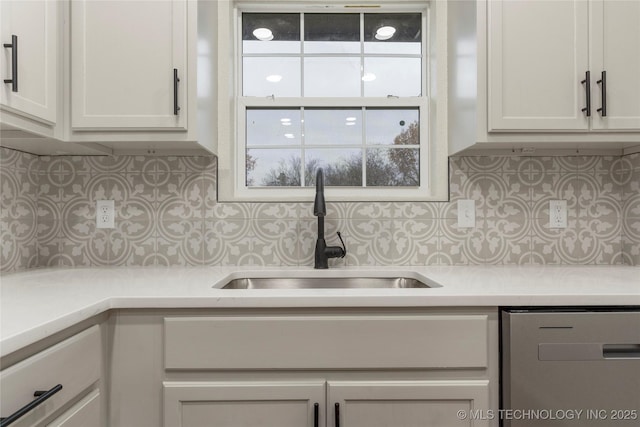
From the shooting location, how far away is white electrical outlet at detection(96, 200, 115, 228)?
181cm

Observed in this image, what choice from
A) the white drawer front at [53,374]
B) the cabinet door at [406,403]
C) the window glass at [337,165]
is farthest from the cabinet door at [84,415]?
the window glass at [337,165]

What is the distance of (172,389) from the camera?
44.6 inches

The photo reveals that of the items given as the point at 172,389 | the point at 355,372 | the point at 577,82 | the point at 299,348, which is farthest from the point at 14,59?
the point at 577,82

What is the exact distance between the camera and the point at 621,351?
3.74 ft

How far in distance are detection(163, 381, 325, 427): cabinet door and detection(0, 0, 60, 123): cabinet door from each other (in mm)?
978

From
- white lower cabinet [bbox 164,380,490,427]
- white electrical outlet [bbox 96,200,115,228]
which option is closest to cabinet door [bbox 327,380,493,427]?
white lower cabinet [bbox 164,380,490,427]

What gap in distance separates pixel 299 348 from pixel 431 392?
39cm

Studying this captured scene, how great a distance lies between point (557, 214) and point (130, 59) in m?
1.89

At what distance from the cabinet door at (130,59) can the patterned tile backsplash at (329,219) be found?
38 cm

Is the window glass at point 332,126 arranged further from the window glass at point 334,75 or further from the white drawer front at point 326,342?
the white drawer front at point 326,342

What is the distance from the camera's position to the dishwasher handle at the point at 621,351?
113cm

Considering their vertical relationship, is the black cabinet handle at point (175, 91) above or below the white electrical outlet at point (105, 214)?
above

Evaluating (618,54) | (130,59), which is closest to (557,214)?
(618,54)

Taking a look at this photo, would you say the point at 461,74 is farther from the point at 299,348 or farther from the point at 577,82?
the point at 299,348
